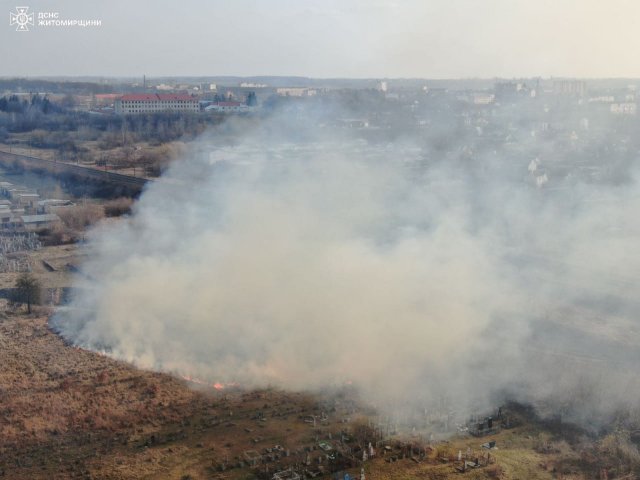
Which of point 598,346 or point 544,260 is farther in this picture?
point 544,260

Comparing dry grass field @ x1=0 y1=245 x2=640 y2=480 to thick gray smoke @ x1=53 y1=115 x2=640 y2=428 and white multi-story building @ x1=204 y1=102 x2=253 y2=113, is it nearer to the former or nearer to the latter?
thick gray smoke @ x1=53 y1=115 x2=640 y2=428

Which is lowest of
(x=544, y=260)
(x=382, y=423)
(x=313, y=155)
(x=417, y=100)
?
(x=382, y=423)

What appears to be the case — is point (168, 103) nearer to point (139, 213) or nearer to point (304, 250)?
point (139, 213)

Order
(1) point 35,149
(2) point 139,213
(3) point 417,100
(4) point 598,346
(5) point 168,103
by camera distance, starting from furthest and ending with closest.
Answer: (5) point 168,103, (1) point 35,149, (3) point 417,100, (2) point 139,213, (4) point 598,346

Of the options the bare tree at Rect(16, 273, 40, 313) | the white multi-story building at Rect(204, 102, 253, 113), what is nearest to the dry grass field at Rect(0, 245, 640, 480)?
the bare tree at Rect(16, 273, 40, 313)

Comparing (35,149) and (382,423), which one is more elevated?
(35,149)

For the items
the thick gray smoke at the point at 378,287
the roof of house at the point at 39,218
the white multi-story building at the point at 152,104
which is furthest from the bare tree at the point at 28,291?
the white multi-story building at the point at 152,104

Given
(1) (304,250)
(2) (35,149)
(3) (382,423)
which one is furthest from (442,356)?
(2) (35,149)

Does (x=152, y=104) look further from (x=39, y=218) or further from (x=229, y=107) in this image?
(x=39, y=218)
